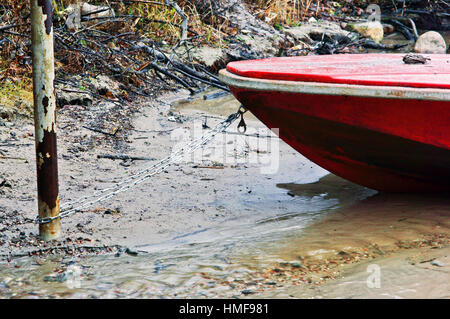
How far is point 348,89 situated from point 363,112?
0.23 m

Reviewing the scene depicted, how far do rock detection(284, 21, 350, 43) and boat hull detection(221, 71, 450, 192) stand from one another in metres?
5.87

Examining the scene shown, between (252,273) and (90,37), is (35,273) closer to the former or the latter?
(252,273)

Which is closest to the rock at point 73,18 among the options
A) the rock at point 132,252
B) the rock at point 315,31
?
the rock at point 132,252

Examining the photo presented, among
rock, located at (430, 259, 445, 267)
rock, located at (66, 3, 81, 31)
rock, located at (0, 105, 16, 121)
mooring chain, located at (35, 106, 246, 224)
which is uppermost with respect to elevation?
rock, located at (66, 3, 81, 31)

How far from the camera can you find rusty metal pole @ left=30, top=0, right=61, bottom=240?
262cm

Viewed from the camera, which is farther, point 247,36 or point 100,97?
point 247,36

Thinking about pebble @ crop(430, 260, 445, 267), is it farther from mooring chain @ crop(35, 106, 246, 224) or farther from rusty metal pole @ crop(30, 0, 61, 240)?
rusty metal pole @ crop(30, 0, 61, 240)

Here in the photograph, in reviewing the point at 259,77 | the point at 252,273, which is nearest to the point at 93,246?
the point at 252,273

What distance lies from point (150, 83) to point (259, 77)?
3284 millimetres

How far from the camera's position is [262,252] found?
2.72m

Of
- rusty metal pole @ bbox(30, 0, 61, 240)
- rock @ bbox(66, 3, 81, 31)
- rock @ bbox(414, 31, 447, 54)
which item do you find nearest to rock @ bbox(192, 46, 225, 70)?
rock @ bbox(66, 3, 81, 31)

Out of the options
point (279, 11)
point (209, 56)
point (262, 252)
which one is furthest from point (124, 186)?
point (279, 11)

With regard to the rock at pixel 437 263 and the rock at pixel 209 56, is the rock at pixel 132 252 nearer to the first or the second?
the rock at pixel 437 263
